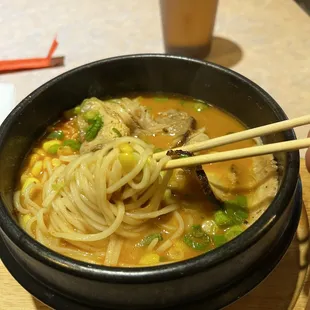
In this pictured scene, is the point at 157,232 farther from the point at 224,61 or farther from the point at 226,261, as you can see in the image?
the point at 224,61

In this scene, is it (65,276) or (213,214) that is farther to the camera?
(213,214)

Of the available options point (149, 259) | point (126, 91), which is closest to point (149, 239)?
point (149, 259)

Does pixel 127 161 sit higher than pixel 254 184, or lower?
higher

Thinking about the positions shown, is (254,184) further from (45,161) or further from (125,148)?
(45,161)

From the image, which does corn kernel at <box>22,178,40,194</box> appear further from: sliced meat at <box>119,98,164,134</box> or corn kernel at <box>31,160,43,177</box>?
sliced meat at <box>119,98,164,134</box>

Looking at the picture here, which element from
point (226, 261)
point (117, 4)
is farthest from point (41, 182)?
point (117, 4)

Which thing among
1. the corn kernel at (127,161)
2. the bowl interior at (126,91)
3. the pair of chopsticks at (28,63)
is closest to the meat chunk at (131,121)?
the bowl interior at (126,91)
